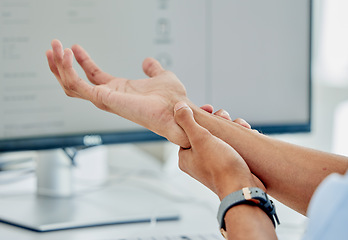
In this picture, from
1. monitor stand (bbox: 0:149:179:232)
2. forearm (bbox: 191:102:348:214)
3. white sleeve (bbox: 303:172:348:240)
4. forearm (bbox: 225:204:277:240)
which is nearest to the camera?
white sleeve (bbox: 303:172:348:240)

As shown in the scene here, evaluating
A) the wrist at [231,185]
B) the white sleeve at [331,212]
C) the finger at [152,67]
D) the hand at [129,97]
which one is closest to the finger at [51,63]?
the hand at [129,97]

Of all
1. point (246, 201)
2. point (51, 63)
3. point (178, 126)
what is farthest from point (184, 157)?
point (51, 63)

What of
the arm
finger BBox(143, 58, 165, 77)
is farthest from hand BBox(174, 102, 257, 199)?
finger BBox(143, 58, 165, 77)

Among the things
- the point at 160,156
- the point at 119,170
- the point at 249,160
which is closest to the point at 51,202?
the point at 119,170

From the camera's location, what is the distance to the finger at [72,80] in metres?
0.67

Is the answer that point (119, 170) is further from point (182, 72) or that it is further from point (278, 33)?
point (278, 33)

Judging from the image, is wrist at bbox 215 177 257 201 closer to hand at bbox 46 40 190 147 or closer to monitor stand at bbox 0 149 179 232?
hand at bbox 46 40 190 147

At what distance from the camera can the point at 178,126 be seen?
0.67 m

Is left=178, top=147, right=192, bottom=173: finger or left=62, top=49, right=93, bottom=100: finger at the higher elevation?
left=62, top=49, right=93, bottom=100: finger

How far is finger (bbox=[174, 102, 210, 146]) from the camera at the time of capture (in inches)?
24.2

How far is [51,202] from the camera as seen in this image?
2.73 feet

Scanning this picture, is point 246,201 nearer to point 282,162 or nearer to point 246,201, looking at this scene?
point 246,201

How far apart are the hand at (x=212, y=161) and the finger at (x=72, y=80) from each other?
0.14m

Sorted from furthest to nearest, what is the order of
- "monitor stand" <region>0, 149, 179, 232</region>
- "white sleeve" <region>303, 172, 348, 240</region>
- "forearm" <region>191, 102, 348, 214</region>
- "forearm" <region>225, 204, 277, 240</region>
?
"monitor stand" <region>0, 149, 179, 232</region> → "forearm" <region>191, 102, 348, 214</region> → "forearm" <region>225, 204, 277, 240</region> → "white sleeve" <region>303, 172, 348, 240</region>
